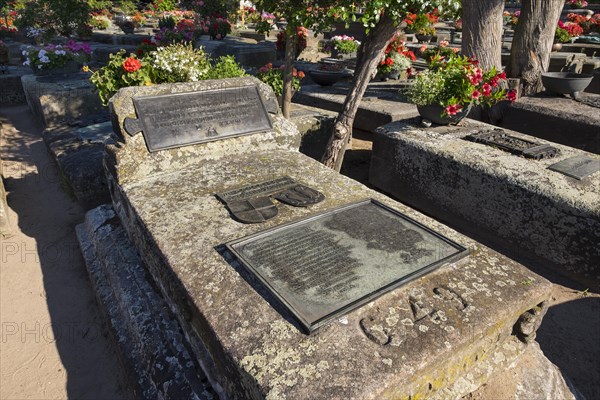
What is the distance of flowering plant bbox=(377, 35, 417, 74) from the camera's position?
840 cm

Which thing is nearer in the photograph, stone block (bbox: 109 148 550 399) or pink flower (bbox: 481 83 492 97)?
stone block (bbox: 109 148 550 399)

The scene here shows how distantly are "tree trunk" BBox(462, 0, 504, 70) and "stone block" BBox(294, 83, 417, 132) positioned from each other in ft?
5.27

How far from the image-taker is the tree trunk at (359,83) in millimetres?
4836

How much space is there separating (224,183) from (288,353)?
189cm

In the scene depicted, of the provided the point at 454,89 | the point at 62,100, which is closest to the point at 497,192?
the point at 454,89

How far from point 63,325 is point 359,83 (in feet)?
14.1

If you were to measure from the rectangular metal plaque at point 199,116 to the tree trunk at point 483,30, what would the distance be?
5041mm

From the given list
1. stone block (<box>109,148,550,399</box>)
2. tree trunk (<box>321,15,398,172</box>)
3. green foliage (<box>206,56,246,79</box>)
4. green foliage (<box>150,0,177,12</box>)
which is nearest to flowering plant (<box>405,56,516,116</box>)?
tree trunk (<box>321,15,398,172</box>)

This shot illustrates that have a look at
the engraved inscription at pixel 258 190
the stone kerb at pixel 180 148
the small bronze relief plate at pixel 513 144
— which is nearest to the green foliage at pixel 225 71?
the stone kerb at pixel 180 148

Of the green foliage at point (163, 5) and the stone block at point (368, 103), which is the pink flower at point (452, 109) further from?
the green foliage at point (163, 5)

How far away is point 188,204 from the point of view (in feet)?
9.81

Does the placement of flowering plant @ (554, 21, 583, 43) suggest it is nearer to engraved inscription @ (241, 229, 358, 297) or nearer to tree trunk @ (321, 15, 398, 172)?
tree trunk @ (321, 15, 398, 172)

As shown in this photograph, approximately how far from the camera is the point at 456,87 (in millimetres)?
4699

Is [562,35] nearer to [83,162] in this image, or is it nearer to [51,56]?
[83,162]
